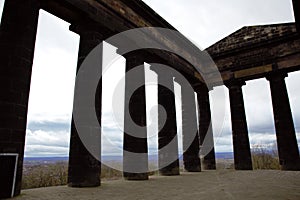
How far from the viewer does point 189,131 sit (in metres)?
15.4

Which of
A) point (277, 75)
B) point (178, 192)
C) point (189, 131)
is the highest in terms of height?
point (277, 75)

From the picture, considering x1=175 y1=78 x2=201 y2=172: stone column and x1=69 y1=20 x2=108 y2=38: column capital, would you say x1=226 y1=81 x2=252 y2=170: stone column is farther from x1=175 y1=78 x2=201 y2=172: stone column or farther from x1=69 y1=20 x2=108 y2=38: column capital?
x1=69 y1=20 x2=108 y2=38: column capital

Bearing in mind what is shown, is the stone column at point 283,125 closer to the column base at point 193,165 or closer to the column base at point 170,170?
the column base at point 193,165

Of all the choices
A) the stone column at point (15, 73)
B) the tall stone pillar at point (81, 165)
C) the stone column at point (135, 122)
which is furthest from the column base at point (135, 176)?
the stone column at point (15, 73)

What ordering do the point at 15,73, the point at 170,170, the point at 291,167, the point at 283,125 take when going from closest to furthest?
1. the point at 15,73
2. the point at 170,170
3. the point at 291,167
4. the point at 283,125

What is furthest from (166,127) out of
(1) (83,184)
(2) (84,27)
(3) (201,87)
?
(2) (84,27)

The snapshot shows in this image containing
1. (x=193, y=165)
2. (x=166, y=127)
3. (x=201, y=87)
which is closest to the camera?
(x=166, y=127)

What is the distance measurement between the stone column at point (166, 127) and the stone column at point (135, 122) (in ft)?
7.35

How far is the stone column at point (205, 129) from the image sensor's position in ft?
53.7

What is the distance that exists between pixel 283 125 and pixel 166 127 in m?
6.95

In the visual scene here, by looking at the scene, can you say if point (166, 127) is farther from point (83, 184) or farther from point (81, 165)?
point (83, 184)

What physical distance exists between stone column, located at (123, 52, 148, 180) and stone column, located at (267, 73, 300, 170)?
27.3 ft

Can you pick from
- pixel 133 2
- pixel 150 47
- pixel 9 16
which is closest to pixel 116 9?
pixel 133 2

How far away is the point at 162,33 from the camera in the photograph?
12953 millimetres
